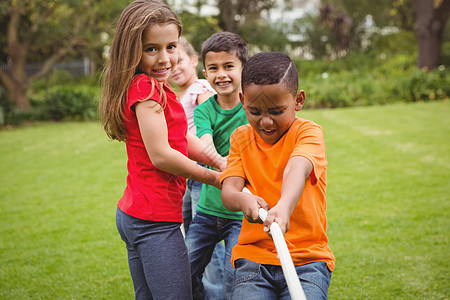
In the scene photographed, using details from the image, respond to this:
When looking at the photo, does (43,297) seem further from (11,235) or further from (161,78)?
(161,78)

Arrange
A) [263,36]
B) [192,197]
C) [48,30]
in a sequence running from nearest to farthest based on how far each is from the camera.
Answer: [192,197]
[48,30]
[263,36]

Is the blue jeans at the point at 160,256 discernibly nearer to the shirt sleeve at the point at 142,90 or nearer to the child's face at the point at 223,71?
the shirt sleeve at the point at 142,90

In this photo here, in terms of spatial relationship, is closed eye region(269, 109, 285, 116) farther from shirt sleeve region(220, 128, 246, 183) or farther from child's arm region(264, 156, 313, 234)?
shirt sleeve region(220, 128, 246, 183)

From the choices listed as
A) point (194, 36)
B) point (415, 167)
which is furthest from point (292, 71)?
point (194, 36)

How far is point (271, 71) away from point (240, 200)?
53 cm

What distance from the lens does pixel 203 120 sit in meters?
2.76

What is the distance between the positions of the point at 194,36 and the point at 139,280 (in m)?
21.2

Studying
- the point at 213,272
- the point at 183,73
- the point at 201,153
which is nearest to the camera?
the point at 201,153

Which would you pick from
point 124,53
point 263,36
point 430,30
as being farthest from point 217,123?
point 263,36

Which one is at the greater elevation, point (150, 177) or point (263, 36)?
point (263, 36)

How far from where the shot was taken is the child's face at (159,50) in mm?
2051

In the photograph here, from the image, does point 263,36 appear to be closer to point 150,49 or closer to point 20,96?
point 20,96

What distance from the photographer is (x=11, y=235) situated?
18.2 ft

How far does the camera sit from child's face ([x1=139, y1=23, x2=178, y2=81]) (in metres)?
2.05
